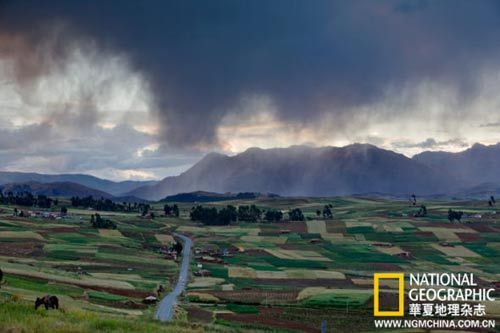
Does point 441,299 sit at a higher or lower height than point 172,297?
higher

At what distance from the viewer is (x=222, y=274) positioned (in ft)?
424

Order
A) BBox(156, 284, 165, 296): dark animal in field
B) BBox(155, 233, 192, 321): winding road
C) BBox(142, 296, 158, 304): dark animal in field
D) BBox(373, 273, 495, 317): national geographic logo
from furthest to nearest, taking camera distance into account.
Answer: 1. BBox(156, 284, 165, 296): dark animal in field
2. BBox(142, 296, 158, 304): dark animal in field
3. BBox(373, 273, 495, 317): national geographic logo
4. BBox(155, 233, 192, 321): winding road

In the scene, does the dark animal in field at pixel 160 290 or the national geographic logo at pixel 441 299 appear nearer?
the national geographic logo at pixel 441 299

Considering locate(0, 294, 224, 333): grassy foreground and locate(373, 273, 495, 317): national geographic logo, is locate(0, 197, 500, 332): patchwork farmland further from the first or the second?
locate(373, 273, 495, 317): national geographic logo

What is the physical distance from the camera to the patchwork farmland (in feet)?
236

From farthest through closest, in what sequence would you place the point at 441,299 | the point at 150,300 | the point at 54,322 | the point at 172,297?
1. the point at 441,299
2. the point at 172,297
3. the point at 150,300
4. the point at 54,322

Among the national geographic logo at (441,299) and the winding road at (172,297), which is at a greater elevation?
the national geographic logo at (441,299)

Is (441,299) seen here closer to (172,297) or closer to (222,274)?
(172,297)

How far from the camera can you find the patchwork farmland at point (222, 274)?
71812 millimetres

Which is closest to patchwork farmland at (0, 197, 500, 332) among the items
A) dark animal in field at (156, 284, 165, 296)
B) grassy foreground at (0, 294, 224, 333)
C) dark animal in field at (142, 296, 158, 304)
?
grassy foreground at (0, 294, 224, 333)

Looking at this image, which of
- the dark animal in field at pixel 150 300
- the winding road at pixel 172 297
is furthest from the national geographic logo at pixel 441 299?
the dark animal in field at pixel 150 300

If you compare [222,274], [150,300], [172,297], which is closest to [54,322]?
[150,300]

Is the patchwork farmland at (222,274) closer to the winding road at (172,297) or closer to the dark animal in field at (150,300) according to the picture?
the dark animal in field at (150,300)

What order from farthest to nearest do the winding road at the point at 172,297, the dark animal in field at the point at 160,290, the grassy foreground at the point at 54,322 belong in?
the dark animal in field at the point at 160,290, the winding road at the point at 172,297, the grassy foreground at the point at 54,322
